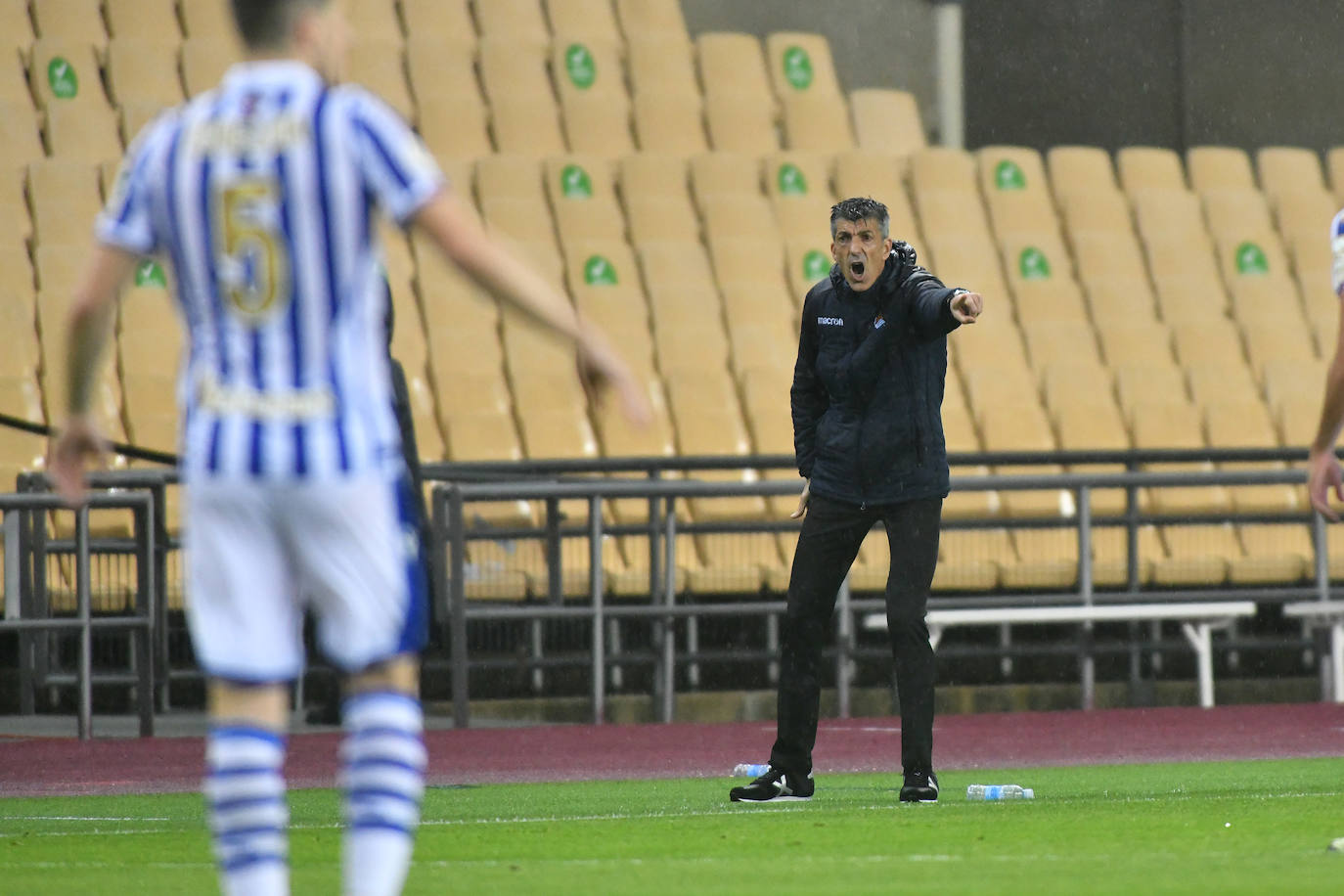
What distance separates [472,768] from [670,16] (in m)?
9.08

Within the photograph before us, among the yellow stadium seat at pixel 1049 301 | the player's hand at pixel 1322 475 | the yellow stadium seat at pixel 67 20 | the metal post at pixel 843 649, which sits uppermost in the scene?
the yellow stadium seat at pixel 67 20

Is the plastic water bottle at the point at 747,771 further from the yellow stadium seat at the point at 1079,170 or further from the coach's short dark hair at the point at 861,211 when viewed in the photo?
the yellow stadium seat at the point at 1079,170

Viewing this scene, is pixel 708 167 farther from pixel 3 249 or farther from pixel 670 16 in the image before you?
pixel 3 249

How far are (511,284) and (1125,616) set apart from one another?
928 cm

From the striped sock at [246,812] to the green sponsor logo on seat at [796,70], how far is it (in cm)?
1351

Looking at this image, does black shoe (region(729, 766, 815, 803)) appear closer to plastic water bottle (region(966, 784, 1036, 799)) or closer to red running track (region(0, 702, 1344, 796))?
plastic water bottle (region(966, 784, 1036, 799))

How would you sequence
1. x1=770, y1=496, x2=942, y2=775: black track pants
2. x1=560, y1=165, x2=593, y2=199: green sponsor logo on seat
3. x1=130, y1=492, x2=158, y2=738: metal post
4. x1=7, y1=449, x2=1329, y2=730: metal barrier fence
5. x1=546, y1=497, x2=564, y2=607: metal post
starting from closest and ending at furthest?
x1=770, y1=496, x2=942, y2=775: black track pants, x1=130, y1=492, x2=158, y2=738: metal post, x1=7, y1=449, x2=1329, y2=730: metal barrier fence, x1=546, y1=497, x2=564, y2=607: metal post, x1=560, y1=165, x2=593, y2=199: green sponsor logo on seat

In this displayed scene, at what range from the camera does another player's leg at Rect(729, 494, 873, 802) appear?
7398mm

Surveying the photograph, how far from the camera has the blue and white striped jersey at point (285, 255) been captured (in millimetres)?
3615

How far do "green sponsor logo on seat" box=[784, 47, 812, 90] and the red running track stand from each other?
6194 mm

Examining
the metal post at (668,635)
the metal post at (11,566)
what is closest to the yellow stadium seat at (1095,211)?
the metal post at (668,635)

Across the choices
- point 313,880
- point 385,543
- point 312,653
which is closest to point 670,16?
point 312,653

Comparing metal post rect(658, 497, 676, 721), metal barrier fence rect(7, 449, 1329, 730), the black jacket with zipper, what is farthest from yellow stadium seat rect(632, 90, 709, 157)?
the black jacket with zipper

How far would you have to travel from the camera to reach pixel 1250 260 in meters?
16.4
